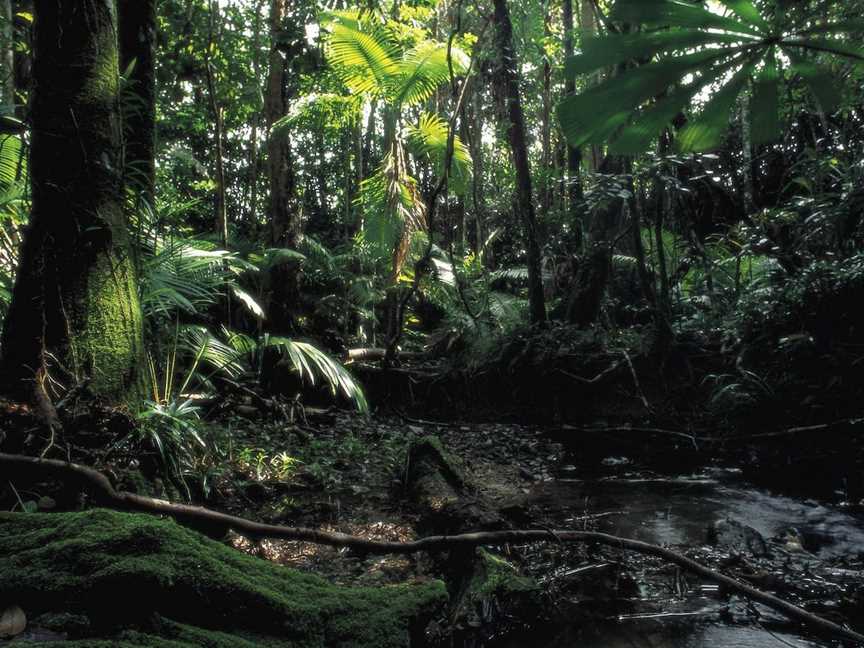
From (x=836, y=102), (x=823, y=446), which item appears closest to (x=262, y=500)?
(x=836, y=102)

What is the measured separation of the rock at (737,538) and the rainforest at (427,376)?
26mm

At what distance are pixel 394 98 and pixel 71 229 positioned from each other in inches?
232

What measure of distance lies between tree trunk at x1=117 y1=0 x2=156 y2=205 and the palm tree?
11.5 ft

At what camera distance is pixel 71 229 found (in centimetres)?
331

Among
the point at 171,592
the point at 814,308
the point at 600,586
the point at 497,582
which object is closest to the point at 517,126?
the point at 814,308

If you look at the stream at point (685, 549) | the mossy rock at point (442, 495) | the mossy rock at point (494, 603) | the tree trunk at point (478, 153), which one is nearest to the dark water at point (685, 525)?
the stream at point (685, 549)

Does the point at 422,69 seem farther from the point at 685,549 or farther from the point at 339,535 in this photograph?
the point at 339,535

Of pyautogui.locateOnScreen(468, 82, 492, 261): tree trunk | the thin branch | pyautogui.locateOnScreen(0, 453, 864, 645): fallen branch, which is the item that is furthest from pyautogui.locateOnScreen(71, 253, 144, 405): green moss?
pyautogui.locateOnScreen(468, 82, 492, 261): tree trunk

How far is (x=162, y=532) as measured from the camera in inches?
69.7

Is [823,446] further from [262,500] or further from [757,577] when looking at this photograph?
[262,500]

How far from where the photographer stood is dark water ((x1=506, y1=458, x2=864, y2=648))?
8.81ft

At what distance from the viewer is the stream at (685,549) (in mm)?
2723

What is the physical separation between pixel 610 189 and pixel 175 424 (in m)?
5.39

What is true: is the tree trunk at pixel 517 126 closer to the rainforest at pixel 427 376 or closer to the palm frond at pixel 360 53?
the rainforest at pixel 427 376
